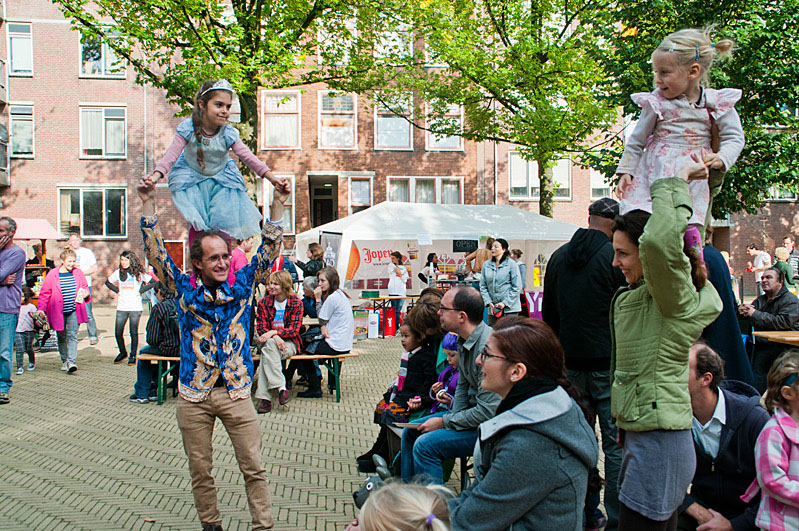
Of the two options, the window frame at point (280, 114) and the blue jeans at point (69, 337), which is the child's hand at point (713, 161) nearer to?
the blue jeans at point (69, 337)

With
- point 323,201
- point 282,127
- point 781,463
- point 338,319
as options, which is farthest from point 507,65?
point 781,463

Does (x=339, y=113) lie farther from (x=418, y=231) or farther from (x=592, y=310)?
(x=592, y=310)

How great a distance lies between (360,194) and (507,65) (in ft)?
33.2

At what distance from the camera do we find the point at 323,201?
28.4 metres

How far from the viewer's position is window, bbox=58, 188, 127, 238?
26.3 meters

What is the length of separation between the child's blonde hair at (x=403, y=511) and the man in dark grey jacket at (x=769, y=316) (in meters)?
5.80

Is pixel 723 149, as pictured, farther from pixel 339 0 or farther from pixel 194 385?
pixel 339 0

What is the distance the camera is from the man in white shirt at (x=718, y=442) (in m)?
3.07

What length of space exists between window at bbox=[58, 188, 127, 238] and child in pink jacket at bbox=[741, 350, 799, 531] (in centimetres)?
2667

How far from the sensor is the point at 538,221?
19734 millimetres

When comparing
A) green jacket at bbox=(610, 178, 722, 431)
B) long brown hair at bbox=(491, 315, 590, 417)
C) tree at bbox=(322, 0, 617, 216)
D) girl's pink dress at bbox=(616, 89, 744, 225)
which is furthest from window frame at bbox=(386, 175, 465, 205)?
green jacket at bbox=(610, 178, 722, 431)

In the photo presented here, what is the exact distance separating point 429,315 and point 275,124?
23094 millimetres

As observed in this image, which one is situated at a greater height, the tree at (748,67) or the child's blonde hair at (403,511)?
the tree at (748,67)

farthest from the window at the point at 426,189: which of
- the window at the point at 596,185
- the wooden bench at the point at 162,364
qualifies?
the wooden bench at the point at 162,364
